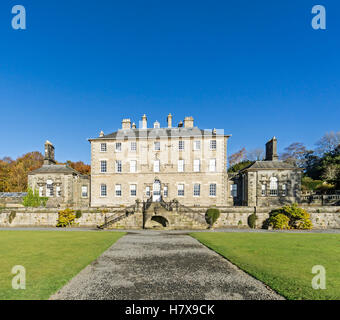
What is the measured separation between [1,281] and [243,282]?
25.7 feet

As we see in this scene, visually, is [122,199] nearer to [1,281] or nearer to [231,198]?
[231,198]

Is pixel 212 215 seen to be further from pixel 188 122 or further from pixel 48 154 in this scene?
pixel 48 154

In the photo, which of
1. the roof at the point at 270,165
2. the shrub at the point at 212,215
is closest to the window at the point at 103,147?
the shrub at the point at 212,215

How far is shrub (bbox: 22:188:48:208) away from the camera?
27.6 meters

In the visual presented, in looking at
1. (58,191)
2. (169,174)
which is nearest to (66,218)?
(58,191)

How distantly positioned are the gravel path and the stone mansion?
19.0m

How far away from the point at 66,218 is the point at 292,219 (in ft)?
83.0

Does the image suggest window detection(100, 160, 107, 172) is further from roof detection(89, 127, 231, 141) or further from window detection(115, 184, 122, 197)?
roof detection(89, 127, 231, 141)

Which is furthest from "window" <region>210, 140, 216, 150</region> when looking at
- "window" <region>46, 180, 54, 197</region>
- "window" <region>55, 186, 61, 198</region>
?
"window" <region>46, 180, 54, 197</region>

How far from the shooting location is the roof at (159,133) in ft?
98.9

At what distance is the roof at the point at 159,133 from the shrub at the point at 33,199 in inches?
458

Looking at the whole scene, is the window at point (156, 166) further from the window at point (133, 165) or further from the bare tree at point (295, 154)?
the bare tree at point (295, 154)

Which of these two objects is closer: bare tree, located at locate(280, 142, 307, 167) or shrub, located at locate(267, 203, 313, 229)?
shrub, located at locate(267, 203, 313, 229)

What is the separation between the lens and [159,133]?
30859 millimetres
